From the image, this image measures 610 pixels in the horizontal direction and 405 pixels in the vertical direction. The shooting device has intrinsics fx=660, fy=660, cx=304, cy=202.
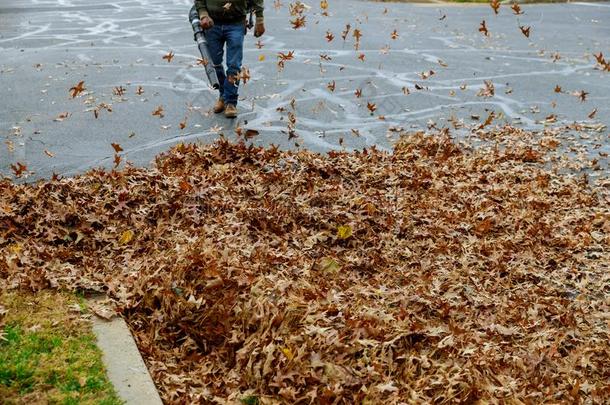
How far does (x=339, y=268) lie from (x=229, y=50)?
3.88m

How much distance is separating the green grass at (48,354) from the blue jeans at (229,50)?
14.6ft

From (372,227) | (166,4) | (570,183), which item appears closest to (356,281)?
(372,227)

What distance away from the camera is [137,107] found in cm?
827

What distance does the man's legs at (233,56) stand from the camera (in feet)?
24.7

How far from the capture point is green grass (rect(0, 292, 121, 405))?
9.75 feet

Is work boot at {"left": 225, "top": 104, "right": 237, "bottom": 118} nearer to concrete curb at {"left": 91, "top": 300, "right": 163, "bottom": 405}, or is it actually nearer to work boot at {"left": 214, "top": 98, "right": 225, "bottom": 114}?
work boot at {"left": 214, "top": 98, "right": 225, "bottom": 114}

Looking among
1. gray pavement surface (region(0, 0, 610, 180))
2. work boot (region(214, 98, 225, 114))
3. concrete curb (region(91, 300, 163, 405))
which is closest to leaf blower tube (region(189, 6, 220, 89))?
work boot (region(214, 98, 225, 114))

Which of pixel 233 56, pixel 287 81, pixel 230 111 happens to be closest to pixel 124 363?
pixel 230 111

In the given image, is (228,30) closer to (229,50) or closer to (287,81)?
(229,50)

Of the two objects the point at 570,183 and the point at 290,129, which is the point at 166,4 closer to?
the point at 290,129

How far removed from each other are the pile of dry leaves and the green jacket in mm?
1760

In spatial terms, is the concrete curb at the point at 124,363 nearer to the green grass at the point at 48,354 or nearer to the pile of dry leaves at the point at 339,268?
the green grass at the point at 48,354

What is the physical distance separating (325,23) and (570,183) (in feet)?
29.4

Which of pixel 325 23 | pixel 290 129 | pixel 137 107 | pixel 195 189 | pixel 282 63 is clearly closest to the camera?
pixel 195 189
